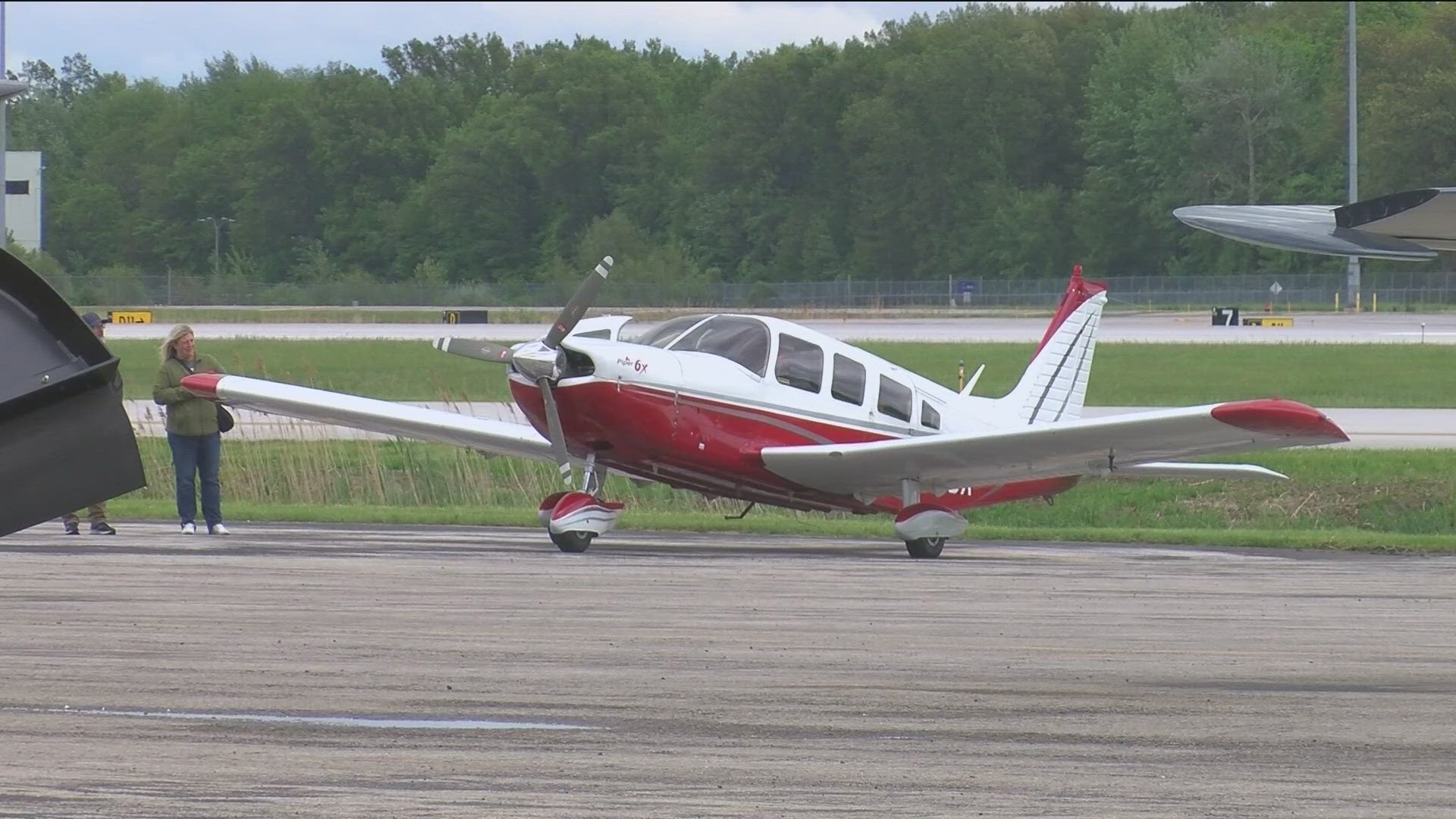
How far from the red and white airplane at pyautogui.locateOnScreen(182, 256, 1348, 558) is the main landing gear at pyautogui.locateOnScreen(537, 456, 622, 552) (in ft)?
0.05

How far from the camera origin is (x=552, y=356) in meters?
16.8

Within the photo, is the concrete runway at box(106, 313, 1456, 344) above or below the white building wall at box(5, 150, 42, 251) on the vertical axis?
below

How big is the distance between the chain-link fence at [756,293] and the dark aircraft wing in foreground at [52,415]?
81517 millimetres

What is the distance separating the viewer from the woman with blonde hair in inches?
723

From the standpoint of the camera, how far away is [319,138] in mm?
111625

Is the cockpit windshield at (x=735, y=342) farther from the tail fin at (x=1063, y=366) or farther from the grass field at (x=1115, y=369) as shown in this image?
the grass field at (x=1115, y=369)

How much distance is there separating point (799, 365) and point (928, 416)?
5.63 ft

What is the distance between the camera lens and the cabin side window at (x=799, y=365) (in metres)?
17.9

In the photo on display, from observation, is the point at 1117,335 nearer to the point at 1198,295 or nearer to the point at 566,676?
the point at 1198,295

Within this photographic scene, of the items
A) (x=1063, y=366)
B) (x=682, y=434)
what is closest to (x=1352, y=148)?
(x=1063, y=366)

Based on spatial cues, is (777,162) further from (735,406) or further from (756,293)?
(735,406)

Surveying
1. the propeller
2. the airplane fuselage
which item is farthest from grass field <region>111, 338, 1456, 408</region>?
the propeller

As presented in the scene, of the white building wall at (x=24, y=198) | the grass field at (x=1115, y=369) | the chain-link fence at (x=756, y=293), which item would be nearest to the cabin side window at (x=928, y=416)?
the grass field at (x=1115, y=369)

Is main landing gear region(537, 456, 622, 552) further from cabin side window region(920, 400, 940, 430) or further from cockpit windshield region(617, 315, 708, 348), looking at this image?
cabin side window region(920, 400, 940, 430)
